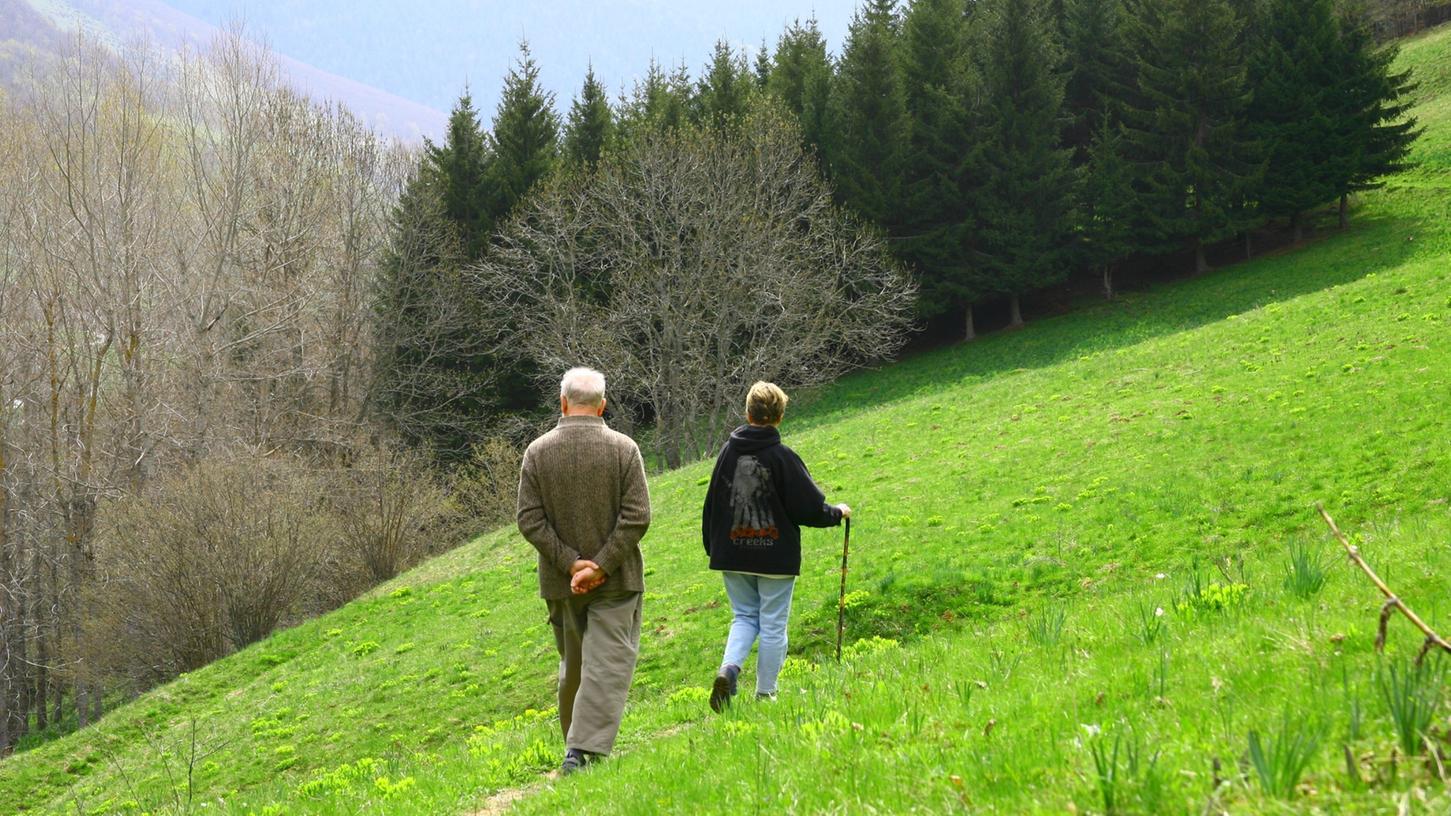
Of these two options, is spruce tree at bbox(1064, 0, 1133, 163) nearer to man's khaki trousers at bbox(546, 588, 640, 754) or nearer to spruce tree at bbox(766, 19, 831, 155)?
spruce tree at bbox(766, 19, 831, 155)

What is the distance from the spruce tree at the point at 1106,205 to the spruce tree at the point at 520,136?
79.6 feet

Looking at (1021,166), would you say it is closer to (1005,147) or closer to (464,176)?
(1005,147)

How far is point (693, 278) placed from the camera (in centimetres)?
3762

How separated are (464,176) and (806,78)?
683 inches

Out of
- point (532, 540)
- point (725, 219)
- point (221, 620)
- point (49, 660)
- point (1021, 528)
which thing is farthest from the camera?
point (725, 219)

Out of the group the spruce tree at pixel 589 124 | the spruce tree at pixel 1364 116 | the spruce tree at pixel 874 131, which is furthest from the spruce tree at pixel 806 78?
Result: the spruce tree at pixel 1364 116

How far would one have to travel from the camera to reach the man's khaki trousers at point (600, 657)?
6.66 meters

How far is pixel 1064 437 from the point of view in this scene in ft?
68.7

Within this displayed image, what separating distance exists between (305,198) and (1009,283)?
3054 centimetres

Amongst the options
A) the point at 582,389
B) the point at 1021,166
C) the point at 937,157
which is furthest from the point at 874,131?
the point at 582,389

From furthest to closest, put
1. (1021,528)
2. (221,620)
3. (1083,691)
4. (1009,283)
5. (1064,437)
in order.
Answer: (1009,283) < (221,620) < (1064,437) < (1021,528) < (1083,691)

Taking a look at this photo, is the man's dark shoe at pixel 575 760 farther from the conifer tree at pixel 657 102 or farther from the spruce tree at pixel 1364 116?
the spruce tree at pixel 1364 116

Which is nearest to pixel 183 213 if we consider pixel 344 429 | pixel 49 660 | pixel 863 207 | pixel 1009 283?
pixel 344 429

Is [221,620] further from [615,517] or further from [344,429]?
[615,517]
